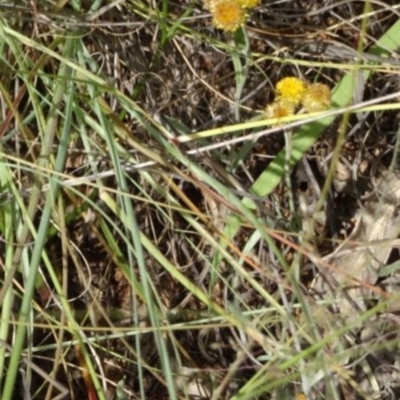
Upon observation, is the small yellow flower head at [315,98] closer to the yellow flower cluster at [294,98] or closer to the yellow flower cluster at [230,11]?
the yellow flower cluster at [294,98]

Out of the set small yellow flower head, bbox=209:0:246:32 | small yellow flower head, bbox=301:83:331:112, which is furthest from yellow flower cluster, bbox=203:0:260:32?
small yellow flower head, bbox=301:83:331:112

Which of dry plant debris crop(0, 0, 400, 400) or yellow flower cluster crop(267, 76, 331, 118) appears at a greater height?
yellow flower cluster crop(267, 76, 331, 118)

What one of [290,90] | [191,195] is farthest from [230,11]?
[191,195]

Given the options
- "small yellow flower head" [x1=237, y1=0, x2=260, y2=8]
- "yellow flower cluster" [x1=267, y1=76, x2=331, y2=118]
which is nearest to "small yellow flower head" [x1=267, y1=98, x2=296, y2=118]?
"yellow flower cluster" [x1=267, y1=76, x2=331, y2=118]

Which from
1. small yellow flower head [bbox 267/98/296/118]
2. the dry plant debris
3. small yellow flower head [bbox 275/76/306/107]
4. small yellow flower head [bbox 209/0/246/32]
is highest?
small yellow flower head [bbox 209/0/246/32]

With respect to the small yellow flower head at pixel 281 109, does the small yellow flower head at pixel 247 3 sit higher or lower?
higher

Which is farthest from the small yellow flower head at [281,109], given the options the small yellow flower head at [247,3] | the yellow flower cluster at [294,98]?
the small yellow flower head at [247,3]

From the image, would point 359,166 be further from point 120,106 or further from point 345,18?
point 120,106

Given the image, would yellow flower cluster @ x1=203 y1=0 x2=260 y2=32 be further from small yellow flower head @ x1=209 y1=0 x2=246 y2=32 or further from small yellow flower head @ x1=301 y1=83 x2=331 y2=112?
small yellow flower head @ x1=301 y1=83 x2=331 y2=112
